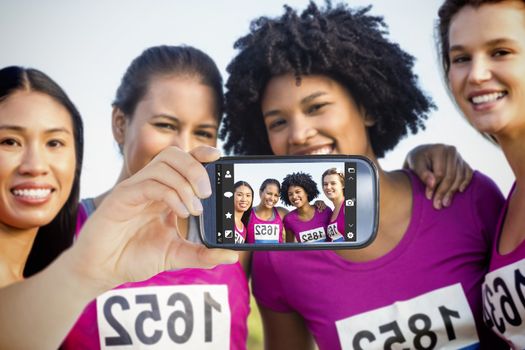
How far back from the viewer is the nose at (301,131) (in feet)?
5.84

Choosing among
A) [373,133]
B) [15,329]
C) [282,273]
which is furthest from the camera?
[373,133]

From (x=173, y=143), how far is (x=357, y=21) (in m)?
0.71

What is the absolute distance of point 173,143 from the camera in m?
1.93

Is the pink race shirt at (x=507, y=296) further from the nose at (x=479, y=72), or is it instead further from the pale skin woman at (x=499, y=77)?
the nose at (x=479, y=72)

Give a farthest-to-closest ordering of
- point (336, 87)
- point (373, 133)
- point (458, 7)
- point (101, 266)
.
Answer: point (373, 133), point (336, 87), point (458, 7), point (101, 266)

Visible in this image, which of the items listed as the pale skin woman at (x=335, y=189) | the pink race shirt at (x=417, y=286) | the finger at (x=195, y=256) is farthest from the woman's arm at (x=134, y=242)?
the pink race shirt at (x=417, y=286)

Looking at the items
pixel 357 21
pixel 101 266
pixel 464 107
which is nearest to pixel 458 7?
pixel 464 107

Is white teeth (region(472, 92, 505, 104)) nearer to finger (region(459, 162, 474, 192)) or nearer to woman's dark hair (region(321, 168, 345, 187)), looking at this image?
finger (region(459, 162, 474, 192))

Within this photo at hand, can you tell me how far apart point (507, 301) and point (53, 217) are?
1.24m

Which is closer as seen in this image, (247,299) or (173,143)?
(247,299)

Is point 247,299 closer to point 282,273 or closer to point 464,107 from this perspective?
point 282,273

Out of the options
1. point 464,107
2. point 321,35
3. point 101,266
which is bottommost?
point 101,266

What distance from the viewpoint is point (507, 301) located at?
1.50 m

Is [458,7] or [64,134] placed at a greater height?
[458,7]
